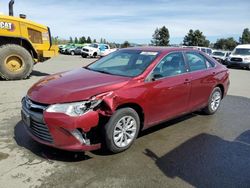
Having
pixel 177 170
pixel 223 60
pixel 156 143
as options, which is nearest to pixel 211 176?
pixel 177 170

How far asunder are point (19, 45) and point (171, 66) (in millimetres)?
7520

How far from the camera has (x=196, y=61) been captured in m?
6.01

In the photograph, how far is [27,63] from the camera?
10.9 meters

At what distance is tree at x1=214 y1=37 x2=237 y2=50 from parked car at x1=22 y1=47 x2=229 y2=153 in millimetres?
77540

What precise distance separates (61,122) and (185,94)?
8.48 ft

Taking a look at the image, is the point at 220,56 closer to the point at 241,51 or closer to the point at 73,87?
the point at 241,51

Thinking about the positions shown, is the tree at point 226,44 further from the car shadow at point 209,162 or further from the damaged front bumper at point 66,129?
the damaged front bumper at point 66,129

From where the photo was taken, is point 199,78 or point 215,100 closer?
point 199,78

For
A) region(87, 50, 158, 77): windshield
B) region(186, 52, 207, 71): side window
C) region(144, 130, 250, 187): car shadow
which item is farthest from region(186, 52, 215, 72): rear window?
region(144, 130, 250, 187): car shadow

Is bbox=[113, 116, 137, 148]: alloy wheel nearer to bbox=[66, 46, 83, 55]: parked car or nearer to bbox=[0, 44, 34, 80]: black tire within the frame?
bbox=[0, 44, 34, 80]: black tire

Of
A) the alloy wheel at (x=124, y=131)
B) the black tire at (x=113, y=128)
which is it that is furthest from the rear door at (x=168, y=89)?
the black tire at (x=113, y=128)

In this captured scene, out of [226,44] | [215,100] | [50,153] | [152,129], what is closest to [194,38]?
[226,44]

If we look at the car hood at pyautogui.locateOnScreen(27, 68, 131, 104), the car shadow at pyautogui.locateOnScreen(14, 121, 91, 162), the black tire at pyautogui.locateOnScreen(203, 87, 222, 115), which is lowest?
the car shadow at pyautogui.locateOnScreen(14, 121, 91, 162)

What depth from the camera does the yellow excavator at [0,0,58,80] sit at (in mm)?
10492
